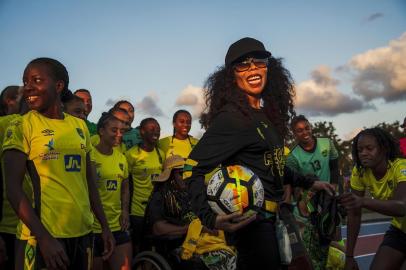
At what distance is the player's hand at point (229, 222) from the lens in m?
3.04

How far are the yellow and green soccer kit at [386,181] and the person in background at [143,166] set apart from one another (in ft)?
10.2

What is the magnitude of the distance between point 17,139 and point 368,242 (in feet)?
41.2

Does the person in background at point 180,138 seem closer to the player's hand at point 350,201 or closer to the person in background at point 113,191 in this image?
the person in background at point 113,191

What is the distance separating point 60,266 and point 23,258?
0.33 m

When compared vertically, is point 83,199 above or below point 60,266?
above

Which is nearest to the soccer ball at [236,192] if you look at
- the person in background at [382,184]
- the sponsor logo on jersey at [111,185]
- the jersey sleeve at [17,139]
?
the jersey sleeve at [17,139]

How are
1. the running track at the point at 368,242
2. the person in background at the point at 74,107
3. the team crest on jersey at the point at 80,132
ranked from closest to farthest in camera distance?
the team crest on jersey at the point at 80,132 → the person in background at the point at 74,107 → the running track at the point at 368,242

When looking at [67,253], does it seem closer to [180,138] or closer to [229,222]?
[229,222]

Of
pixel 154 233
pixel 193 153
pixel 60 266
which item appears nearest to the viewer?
pixel 60 266

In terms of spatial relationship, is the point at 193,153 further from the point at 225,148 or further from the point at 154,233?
the point at 154,233

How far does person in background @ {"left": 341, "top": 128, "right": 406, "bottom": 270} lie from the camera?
16.0 feet

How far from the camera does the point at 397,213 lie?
4594 mm

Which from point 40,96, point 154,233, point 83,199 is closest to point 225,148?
point 83,199

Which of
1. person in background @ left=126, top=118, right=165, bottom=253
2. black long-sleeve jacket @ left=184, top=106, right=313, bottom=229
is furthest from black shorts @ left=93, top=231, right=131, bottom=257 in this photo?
black long-sleeve jacket @ left=184, top=106, right=313, bottom=229
